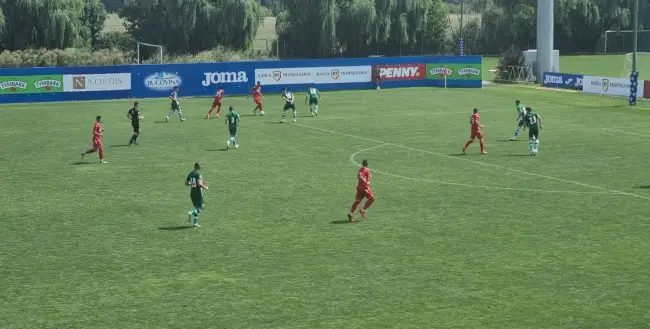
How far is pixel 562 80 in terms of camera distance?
247 feet

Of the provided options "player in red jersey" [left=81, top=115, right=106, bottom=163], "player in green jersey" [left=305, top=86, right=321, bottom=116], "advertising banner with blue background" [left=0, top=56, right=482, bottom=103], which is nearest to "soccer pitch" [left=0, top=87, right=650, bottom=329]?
"player in red jersey" [left=81, top=115, right=106, bottom=163]

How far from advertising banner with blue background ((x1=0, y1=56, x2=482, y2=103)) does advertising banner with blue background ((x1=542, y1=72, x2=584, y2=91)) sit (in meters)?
6.28

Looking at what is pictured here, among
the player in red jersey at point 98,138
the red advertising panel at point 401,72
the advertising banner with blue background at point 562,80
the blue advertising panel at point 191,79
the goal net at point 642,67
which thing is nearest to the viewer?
the player in red jersey at point 98,138

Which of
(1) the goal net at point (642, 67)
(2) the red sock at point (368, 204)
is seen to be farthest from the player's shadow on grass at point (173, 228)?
(1) the goal net at point (642, 67)

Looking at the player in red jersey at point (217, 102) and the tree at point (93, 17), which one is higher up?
the tree at point (93, 17)

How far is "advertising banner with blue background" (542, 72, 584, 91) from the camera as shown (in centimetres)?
7281

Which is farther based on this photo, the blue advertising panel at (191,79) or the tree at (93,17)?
the tree at (93,17)

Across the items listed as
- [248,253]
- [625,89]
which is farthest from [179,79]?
[248,253]

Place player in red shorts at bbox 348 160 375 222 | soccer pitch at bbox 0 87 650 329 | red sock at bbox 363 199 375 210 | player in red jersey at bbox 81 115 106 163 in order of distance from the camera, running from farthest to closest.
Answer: player in red jersey at bbox 81 115 106 163
red sock at bbox 363 199 375 210
player in red shorts at bbox 348 160 375 222
soccer pitch at bbox 0 87 650 329

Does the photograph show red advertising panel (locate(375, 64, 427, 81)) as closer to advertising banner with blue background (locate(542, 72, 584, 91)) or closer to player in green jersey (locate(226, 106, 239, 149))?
advertising banner with blue background (locate(542, 72, 584, 91))

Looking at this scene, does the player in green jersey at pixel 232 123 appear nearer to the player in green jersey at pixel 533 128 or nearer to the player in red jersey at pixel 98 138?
the player in red jersey at pixel 98 138

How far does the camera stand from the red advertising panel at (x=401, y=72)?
75.2 m

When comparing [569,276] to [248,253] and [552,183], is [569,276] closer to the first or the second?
[248,253]

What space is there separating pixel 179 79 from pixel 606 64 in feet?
180
